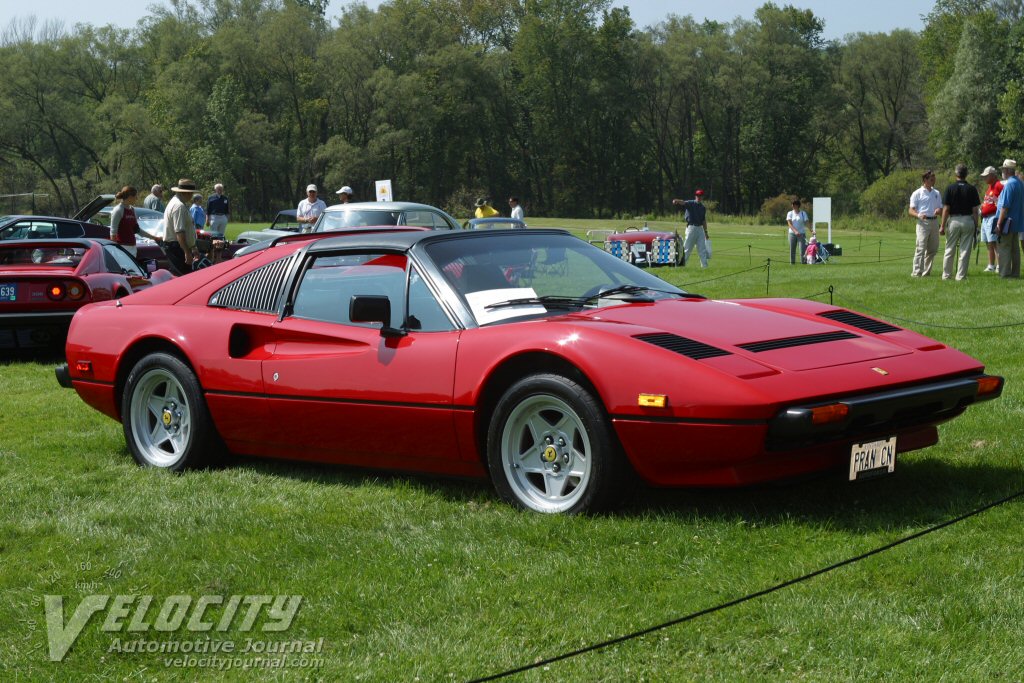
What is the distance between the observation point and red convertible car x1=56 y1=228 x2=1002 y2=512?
15.3ft

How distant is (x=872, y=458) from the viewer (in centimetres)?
478

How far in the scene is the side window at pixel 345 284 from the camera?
586 cm

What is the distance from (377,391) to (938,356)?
2553 mm

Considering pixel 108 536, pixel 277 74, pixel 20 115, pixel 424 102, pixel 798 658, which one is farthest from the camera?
pixel 277 74

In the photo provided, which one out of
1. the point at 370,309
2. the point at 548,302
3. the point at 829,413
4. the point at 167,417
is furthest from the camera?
the point at 167,417

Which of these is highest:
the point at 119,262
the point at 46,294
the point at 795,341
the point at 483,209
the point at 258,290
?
the point at 258,290

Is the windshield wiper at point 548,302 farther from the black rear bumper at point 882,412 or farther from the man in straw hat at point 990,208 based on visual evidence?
the man in straw hat at point 990,208

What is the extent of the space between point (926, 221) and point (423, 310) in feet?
47.0

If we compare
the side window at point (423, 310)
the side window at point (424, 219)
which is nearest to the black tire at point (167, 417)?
the side window at point (423, 310)

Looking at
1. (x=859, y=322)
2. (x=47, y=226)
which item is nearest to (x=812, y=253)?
(x=47, y=226)

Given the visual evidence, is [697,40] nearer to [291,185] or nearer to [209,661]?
[291,185]

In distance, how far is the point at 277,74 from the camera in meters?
83.8

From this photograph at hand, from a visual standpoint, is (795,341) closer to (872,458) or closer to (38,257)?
(872,458)

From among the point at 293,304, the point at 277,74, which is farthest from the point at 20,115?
the point at 293,304
